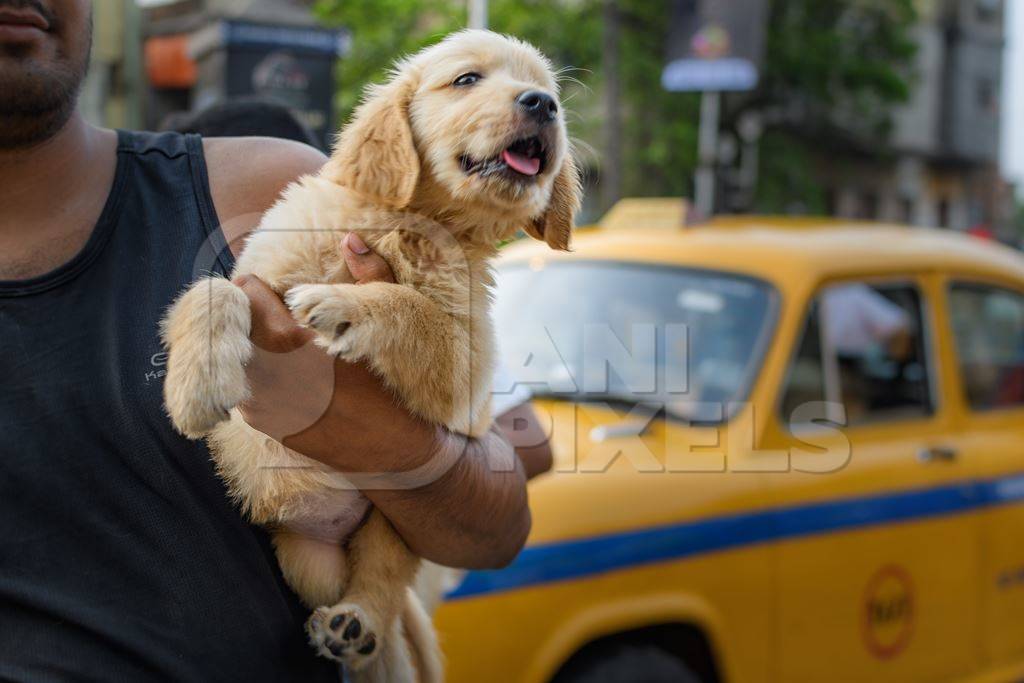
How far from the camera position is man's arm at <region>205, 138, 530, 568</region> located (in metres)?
1.78

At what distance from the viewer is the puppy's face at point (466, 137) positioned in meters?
2.01

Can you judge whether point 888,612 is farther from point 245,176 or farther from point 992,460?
point 245,176

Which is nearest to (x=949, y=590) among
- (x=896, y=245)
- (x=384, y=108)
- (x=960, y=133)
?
(x=896, y=245)

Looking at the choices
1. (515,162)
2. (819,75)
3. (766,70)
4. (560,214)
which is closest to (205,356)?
(515,162)

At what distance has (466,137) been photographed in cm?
204

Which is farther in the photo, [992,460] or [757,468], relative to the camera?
[992,460]

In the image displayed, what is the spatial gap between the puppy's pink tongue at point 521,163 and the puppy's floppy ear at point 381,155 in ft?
0.57

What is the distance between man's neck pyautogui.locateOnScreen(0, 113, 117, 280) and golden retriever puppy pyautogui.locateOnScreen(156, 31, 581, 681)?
278mm

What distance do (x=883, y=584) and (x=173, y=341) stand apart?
320 centimetres

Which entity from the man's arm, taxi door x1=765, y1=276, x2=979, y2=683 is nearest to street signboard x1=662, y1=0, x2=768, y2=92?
taxi door x1=765, y1=276, x2=979, y2=683

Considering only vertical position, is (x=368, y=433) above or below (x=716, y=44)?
below

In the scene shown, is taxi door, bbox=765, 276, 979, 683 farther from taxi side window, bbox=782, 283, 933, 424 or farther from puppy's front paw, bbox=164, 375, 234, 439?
puppy's front paw, bbox=164, 375, 234, 439

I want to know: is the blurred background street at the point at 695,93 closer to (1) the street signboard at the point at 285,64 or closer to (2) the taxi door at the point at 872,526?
(1) the street signboard at the point at 285,64

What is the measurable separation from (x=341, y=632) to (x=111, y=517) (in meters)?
0.43
